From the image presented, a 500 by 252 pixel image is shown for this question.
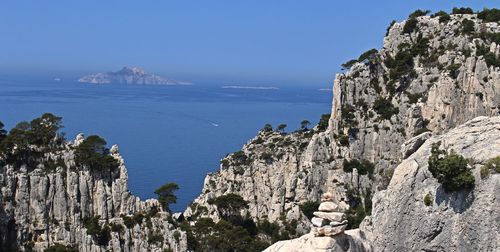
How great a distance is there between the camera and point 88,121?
167000 millimetres

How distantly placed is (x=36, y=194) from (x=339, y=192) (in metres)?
29.6

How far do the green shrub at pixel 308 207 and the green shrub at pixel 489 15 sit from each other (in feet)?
80.9

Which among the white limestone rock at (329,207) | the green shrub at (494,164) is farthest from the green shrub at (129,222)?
the green shrub at (494,164)

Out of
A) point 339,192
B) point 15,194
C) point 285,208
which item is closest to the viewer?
point 15,194

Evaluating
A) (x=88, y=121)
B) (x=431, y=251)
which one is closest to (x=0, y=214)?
(x=431, y=251)

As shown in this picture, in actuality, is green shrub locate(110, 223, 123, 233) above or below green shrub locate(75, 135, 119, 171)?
below

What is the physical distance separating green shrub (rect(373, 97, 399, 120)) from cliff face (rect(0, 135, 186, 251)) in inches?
901

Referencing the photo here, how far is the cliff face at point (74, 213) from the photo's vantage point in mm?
53562

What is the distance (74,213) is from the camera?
181 feet

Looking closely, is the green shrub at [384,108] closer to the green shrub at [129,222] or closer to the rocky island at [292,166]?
the rocky island at [292,166]

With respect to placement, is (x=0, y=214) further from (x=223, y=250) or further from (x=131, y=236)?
(x=223, y=250)

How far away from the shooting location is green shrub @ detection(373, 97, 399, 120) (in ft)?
186

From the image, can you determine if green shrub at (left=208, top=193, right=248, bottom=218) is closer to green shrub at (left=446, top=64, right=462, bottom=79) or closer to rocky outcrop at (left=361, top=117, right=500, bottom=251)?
green shrub at (left=446, top=64, right=462, bottom=79)

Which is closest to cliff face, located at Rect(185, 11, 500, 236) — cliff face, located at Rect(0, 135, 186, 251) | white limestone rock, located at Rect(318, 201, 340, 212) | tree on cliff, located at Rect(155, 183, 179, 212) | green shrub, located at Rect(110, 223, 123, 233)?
tree on cliff, located at Rect(155, 183, 179, 212)
